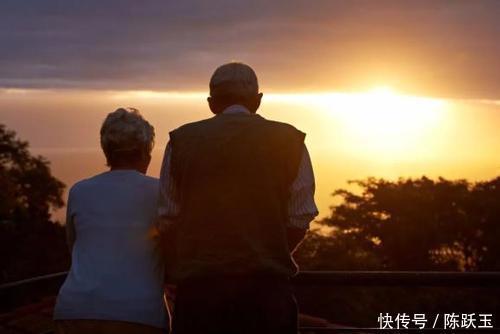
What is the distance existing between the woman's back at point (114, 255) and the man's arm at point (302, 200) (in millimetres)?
506

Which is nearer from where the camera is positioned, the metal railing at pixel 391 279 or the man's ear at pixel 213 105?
the man's ear at pixel 213 105

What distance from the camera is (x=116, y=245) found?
3.06 meters

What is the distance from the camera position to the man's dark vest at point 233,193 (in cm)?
299

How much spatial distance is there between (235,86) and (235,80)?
0.07 feet

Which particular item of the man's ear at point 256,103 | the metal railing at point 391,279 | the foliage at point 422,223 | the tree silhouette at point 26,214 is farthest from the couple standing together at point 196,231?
the foliage at point 422,223

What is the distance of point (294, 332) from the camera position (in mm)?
3094

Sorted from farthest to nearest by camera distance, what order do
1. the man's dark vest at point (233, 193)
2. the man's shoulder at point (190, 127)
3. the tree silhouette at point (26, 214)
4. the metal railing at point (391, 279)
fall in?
the tree silhouette at point (26, 214) → the metal railing at point (391, 279) → the man's shoulder at point (190, 127) → the man's dark vest at point (233, 193)

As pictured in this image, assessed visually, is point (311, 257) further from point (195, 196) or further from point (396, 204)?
point (195, 196)

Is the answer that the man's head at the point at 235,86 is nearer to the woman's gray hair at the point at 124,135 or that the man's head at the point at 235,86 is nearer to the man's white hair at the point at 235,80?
the man's white hair at the point at 235,80

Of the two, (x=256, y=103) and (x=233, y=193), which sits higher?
(x=256, y=103)

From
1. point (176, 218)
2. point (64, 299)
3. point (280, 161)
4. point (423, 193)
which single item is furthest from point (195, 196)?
point (423, 193)

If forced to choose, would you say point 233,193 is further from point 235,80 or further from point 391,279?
point 391,279

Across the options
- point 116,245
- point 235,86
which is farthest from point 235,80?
point 116,245

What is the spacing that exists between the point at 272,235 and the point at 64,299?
0.78 meters
